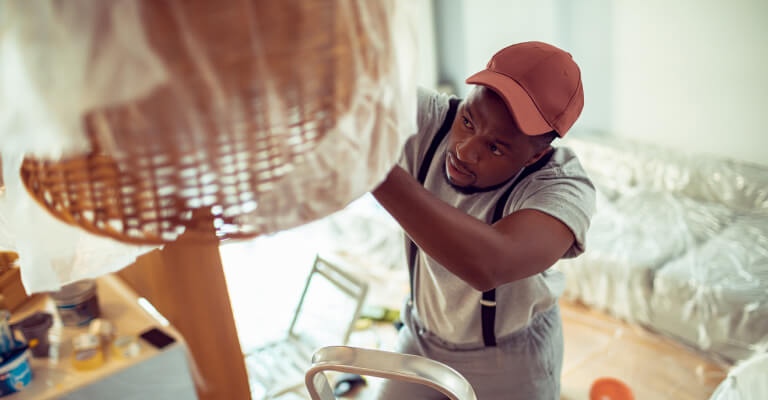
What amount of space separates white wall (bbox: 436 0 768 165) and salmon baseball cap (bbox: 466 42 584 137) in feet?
7.19

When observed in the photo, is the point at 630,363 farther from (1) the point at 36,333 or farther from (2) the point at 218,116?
(2) the point at 218,116

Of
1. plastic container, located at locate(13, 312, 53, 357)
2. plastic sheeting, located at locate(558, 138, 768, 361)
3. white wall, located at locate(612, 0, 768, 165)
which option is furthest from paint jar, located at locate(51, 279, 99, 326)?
white wall, located at locate(612, 0, 768, 165)

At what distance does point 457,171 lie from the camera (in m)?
0.88

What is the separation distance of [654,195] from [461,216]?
2373 mm

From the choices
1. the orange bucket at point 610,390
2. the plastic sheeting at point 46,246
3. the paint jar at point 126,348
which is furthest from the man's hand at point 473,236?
the orange bucket at point 610,390

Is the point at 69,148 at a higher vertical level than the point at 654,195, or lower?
higher

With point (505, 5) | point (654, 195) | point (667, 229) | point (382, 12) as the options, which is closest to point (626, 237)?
point (667, 229)

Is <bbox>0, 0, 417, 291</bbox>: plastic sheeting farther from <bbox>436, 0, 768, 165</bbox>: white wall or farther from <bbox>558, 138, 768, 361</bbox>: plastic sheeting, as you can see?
<bbox>436, 0, 768, 165</bbox>: white wall

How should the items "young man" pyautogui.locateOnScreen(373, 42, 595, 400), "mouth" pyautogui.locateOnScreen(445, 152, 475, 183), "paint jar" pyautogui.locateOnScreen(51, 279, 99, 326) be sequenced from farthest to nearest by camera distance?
"paint jar" pyautogui.locateOnScreen(51, 279, 99, 326)
"mouth" pyautogui.locateOnScreen(445, 152, 475, 183)
"young man" pyautogui.locateOnScreen(373, 42, 595, 400)

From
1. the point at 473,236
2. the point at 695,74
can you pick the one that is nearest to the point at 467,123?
the point at 473,236

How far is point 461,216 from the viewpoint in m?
0.61

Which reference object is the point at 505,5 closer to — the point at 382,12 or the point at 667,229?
the point at 667,229

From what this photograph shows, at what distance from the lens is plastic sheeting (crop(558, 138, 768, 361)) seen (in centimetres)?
198

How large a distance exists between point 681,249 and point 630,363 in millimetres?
528
